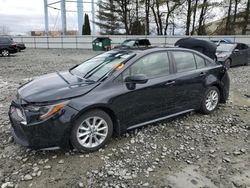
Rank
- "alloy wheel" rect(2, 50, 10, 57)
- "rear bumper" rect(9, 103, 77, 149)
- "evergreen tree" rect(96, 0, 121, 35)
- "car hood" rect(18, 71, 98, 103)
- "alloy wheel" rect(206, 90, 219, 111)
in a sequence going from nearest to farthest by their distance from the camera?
"rear bumper" rect(9, 103, 77, 149) < "car hood" rect(18, 71, 98, 103) < "alloy wheel" rect(206, 90, 219, 111) < "alloy wheel" rect(2, 50, 10, 57) < "evergreen tree" rect(96, 0, 121, 35)

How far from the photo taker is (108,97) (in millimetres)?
3330

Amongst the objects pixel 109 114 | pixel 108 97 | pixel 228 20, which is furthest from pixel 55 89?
pixel 228 20

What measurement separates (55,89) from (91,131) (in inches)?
29.7

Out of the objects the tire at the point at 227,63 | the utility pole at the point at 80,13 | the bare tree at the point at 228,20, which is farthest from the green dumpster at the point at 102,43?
the tire at the point at 227,63

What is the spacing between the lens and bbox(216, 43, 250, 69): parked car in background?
1062cm

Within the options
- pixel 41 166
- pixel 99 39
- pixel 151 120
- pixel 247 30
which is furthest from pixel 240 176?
pixel 247 30

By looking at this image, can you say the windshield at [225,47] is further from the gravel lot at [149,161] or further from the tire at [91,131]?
the tire at [91,131]

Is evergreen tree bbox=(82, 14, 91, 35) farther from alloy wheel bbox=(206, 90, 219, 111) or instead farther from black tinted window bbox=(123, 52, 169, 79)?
black tinted window bbox=(123, 52, 169, 79)

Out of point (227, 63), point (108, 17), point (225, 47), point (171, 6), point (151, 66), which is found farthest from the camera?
point (108, 17)

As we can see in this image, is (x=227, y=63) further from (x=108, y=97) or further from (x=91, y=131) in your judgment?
(x=91, y=131)

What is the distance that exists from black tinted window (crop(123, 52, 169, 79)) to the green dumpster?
65.8ft

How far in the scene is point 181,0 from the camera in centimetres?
2680

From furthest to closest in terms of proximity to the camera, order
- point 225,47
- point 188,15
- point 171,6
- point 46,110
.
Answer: point 171,6 → point 188,15 → point 225,47 → point 46,110

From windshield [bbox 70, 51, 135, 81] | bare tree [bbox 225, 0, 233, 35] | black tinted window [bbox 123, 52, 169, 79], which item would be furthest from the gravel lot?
bare tree [bbox 225, 0, 233, 35]
